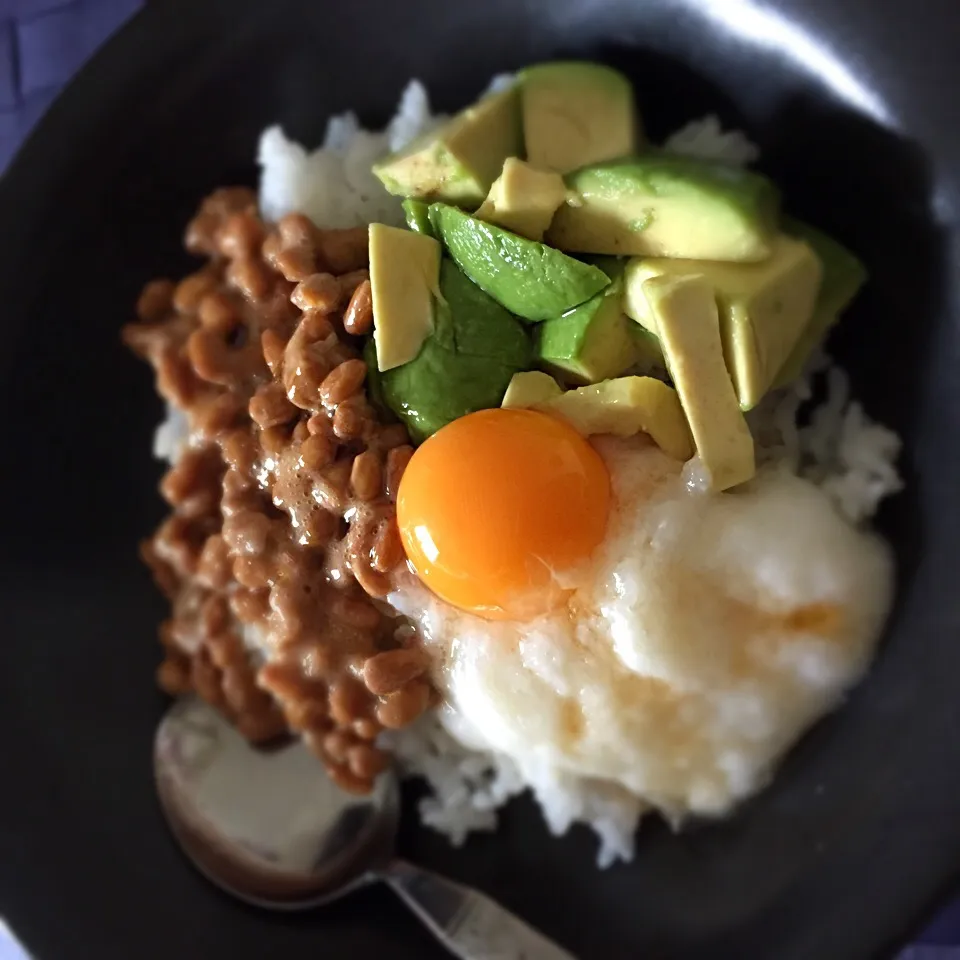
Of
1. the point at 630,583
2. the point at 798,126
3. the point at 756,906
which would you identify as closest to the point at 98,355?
the point at 630,583

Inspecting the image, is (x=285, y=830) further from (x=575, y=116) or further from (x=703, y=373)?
(x=575, y=116)

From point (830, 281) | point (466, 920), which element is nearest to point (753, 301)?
point (830, 281)

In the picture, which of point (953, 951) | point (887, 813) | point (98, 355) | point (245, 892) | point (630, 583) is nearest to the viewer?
point (887, 813)

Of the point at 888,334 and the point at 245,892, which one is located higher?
the point at 888,334

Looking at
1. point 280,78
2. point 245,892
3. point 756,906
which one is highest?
point 280,78

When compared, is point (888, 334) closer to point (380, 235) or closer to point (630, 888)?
point (380, 235)

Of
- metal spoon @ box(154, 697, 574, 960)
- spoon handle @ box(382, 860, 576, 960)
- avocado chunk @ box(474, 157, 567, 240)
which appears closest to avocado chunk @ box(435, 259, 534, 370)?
avocado chunk @ box(474, 157, 567, 240)

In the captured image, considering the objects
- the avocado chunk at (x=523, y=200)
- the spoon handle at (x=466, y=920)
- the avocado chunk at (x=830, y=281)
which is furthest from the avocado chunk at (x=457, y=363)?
the spoon handle at (x=466, y=920)
